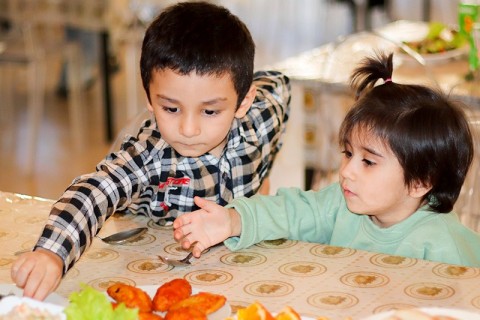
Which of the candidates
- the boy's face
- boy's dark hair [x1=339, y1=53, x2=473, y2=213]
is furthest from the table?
the boy's face

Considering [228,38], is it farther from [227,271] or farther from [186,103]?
[227,271]

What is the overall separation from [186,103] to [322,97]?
1.42 metres

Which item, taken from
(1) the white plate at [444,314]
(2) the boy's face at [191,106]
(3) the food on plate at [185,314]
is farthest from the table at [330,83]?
(3) the food on plate at [185,314]

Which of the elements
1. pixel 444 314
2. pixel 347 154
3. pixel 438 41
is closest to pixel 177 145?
pixel 347 154

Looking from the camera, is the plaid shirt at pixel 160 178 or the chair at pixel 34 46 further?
the chair at pixel 34 46

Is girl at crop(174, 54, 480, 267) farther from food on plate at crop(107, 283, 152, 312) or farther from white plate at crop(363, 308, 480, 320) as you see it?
white plate at crop(363, 308, 480, 320)

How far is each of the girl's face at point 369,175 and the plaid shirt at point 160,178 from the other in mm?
281

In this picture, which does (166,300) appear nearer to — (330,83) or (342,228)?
(342,228)

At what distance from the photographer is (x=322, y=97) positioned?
290cm

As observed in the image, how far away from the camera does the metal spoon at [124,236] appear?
1546mm

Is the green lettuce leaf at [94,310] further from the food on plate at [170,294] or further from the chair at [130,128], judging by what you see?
the chair at [130,128]

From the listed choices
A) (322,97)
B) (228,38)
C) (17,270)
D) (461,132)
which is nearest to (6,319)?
(17,270)

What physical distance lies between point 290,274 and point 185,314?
274 mm

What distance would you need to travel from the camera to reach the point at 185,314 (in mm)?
1187
